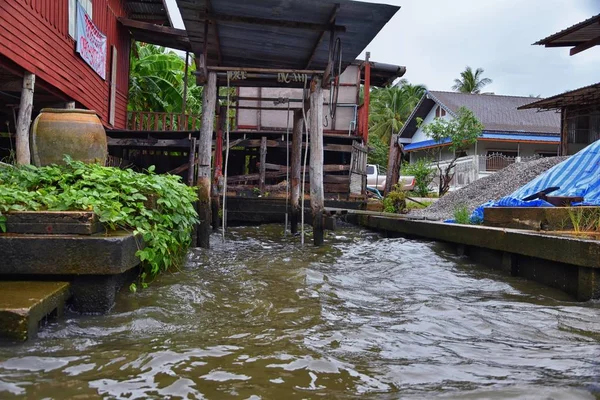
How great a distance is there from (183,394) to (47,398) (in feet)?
1.77

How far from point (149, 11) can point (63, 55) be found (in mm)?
7165

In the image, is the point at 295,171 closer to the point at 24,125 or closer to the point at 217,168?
the point at 217,168

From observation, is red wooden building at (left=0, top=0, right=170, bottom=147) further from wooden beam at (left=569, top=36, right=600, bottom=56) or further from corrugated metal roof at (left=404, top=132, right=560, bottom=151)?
corrugated metal roof at (left=404, top=132, right=560, bottom=151)

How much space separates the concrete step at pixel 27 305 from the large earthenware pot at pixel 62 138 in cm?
270

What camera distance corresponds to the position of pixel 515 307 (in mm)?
4152

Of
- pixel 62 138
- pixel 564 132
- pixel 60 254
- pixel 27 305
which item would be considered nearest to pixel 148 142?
pixel 62 138

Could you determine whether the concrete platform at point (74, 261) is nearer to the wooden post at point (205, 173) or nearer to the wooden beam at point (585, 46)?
the wooden post at point (205, 173)

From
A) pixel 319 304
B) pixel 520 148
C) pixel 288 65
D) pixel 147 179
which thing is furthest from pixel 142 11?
pixel 520 148

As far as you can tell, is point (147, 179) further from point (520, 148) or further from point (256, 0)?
point (520, 148)

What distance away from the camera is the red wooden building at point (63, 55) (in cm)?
923

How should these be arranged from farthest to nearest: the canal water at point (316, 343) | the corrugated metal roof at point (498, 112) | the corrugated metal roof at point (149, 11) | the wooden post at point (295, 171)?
the corrugated metal roof at point (498, 112) < the corrugated metal roof at point (149, 11) < the wooden post at point (295, 171) < the canal water at point (316, 343)

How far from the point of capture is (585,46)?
34.4ft

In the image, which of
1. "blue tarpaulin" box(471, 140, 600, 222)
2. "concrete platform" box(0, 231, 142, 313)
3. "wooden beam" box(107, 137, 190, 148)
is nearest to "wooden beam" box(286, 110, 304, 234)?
"blue tarpaulin" box(471, 140, 600, 222)

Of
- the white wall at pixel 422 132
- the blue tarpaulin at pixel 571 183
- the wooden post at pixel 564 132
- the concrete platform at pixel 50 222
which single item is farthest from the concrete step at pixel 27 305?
the white wall at pixel 422 132
